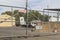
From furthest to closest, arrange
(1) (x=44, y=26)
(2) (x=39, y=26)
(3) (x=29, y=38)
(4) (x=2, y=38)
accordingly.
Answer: (1) (x=44, y=26)
(2) (x=39, y=26)
(3) (x=29, y=38)
(4) (x=2, y=38)

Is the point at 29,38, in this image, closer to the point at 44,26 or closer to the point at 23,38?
the point at 23,38

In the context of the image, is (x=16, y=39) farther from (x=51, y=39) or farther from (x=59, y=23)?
(x=59, y=23)

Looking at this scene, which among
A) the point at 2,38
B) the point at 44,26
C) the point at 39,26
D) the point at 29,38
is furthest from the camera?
the point at 44,26

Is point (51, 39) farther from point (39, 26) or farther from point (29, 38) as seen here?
point (39, 26)

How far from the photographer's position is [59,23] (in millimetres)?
21562

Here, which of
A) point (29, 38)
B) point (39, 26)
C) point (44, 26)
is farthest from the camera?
point (44, 26)

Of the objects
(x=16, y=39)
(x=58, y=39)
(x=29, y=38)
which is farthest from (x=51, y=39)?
(x=16, y=39)

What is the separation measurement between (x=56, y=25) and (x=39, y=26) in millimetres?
5555

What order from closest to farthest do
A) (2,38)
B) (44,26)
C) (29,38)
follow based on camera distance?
(2,38), (29,38), (44,26)

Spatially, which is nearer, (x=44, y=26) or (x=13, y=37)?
(x=13, y=37)

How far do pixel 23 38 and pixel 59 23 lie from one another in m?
8.84

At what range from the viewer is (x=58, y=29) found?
859 inches

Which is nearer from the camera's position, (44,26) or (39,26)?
(39,26)

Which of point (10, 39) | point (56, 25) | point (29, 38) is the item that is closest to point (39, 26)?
point (29, 38)
